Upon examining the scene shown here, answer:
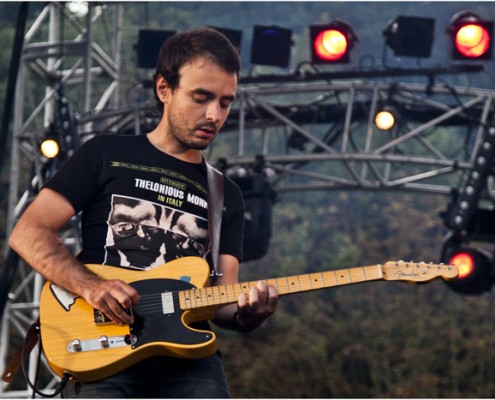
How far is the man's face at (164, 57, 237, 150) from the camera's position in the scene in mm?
3459

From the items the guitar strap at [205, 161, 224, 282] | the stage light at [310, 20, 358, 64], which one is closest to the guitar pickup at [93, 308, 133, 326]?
the guitar strap at [205, 161, 224, 282]

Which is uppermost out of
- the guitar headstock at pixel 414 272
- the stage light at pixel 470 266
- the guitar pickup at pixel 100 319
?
the guitar headstock at pixel 414 272

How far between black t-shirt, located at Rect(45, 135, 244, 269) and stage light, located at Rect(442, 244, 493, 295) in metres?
6.06

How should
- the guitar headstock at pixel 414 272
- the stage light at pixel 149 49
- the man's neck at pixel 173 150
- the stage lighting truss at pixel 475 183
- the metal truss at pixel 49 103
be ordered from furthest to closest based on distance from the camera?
the metal truss at pixel 49 103 → the stage light at pixel 149 49 → the stage lighting truss at pixel 475 183 → the man's neck at pixel 173 150 → the guitar headstock at pixel 414 272

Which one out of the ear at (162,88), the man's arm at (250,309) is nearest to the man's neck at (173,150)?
the ear at (162,88)

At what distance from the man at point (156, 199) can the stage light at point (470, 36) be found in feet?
19.3

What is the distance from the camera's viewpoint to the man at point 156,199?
322 centimetres

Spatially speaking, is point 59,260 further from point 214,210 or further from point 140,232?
point 214,210

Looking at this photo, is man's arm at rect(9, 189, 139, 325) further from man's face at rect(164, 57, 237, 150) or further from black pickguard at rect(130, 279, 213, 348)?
man's face at rect(164, 57, 237, 150)

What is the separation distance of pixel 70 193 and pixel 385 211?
2600 cm

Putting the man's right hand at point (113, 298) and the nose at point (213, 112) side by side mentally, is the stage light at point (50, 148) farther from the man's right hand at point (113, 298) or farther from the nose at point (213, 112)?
the man's right hand at point (113, 298)

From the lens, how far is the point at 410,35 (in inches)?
369

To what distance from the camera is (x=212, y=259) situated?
3.52 m

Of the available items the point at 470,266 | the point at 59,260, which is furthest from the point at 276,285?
the point at 470,266
